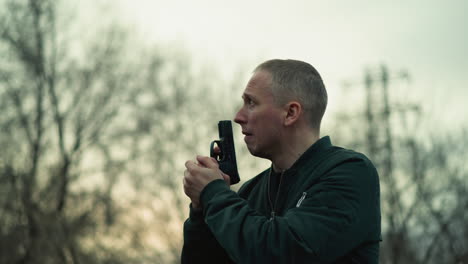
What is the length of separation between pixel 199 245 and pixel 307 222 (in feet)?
2.41

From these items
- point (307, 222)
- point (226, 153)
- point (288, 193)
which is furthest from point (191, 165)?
point (307, 222)

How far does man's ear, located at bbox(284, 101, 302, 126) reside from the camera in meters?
3.28

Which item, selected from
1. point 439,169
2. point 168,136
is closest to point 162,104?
point 168,136

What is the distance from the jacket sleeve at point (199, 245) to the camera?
3.28 m

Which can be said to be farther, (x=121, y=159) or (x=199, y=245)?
(x=121, y=159)

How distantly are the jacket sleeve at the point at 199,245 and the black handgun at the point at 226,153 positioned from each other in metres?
0.26

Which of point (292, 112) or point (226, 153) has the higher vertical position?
point (292, 112)

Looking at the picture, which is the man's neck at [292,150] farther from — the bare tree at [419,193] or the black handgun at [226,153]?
the bare tree at [419,193]

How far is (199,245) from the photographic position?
3.31 metres

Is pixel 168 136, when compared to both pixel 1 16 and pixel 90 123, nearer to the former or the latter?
pixel 90 123

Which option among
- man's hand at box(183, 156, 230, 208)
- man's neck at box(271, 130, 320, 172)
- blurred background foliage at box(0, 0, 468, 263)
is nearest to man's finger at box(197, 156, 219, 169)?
man's hand at box(183, 156, 230, 208)

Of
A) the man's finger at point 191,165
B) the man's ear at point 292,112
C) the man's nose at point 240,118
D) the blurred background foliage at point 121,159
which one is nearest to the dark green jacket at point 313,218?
the man's finger at point 191,165

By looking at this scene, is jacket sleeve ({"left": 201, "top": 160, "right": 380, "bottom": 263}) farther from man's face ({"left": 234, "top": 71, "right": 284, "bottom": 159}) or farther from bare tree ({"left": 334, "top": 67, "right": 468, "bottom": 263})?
bare tree ({"left": 334, "top": 67, "right": 468, "bottom": 263})

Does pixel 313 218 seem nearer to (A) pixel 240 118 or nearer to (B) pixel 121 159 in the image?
(A) pixel 240 118
